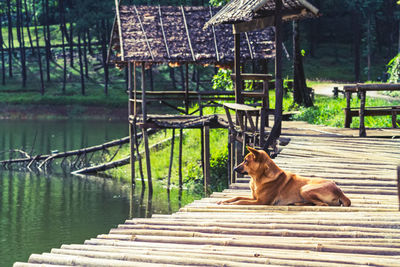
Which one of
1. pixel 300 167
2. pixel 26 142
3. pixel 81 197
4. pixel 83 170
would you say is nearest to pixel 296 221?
pixel 300 167

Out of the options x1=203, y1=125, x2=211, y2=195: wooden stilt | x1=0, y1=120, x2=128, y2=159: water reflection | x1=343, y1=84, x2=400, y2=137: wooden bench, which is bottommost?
x1=0, y1=120, x2=128, y2=159: water reflection

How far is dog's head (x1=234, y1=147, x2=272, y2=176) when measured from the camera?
8.38m

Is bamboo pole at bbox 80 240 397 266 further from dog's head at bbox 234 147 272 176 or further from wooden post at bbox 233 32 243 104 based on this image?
wooden post at bbox 233 32 243 104

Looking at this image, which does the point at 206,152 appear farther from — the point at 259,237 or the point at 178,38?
the point at 259,237

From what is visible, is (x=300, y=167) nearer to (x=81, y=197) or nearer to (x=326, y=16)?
(x=81, y=197)

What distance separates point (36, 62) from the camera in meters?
66.2

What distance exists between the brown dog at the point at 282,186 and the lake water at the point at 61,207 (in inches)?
313

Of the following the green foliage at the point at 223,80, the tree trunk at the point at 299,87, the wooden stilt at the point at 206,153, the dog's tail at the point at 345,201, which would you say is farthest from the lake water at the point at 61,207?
the dog's tail at the point at 345,201

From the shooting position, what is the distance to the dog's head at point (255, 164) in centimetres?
838

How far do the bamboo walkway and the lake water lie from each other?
806 cm

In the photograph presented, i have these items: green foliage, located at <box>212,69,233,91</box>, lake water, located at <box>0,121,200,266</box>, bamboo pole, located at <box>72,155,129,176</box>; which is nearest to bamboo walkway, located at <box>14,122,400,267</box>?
lake water, located at <box>0,121,200,266</box>

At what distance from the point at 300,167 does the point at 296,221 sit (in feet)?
11.9

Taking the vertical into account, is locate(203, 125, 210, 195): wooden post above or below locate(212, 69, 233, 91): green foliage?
below

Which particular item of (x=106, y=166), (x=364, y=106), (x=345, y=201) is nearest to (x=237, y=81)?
(x=364, y=106)
